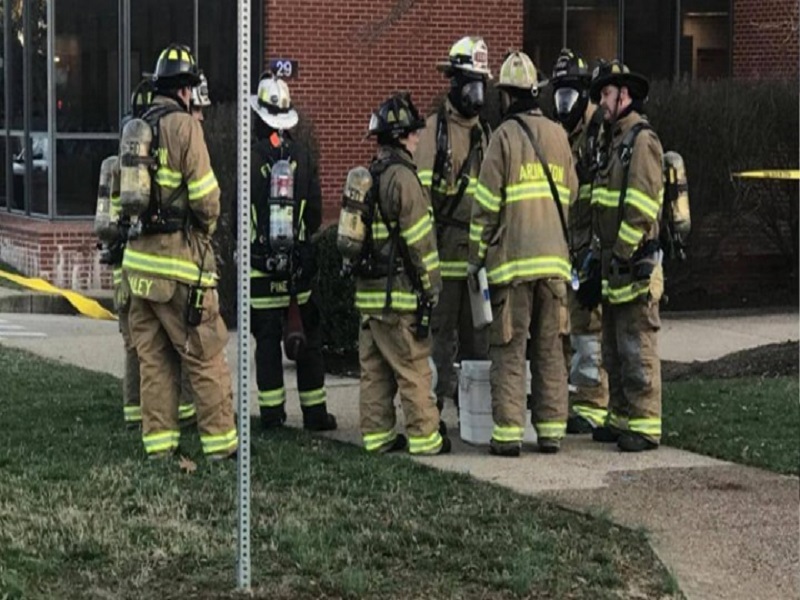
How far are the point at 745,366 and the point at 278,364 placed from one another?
172 inches

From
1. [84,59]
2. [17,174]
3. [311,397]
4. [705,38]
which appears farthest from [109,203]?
[705,38]

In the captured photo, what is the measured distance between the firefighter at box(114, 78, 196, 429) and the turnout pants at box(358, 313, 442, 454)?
1111 mm

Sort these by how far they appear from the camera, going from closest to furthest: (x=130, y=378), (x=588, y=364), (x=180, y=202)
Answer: (x=180, y=202) → (x=130, y=378) → (x=588, y=364)

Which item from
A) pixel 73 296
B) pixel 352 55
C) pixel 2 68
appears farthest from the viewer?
pixel 2 68

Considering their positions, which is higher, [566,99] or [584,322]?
[566,99]

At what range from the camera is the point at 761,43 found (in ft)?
64.3

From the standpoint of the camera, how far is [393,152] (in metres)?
8.04

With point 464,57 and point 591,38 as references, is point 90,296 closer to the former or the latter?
point 591,38

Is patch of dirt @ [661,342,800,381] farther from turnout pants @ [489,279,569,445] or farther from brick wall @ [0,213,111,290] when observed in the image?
brick wall @ [0,213,111,290]

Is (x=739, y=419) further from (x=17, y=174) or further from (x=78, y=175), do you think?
(x=17, y=174)

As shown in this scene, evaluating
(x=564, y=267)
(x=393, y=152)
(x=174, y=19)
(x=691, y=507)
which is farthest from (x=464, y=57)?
(x=174, y=19)

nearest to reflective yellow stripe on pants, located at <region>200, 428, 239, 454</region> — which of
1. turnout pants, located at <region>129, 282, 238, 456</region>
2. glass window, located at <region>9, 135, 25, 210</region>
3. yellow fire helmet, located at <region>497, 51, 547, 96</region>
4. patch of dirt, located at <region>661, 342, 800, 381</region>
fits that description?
turnout pants, located at <region>129, 282, 238, 456</region>

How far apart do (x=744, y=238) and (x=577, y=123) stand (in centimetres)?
784

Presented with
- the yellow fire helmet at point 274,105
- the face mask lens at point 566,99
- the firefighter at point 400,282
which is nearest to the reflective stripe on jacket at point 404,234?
the firefighter at point 400,282
